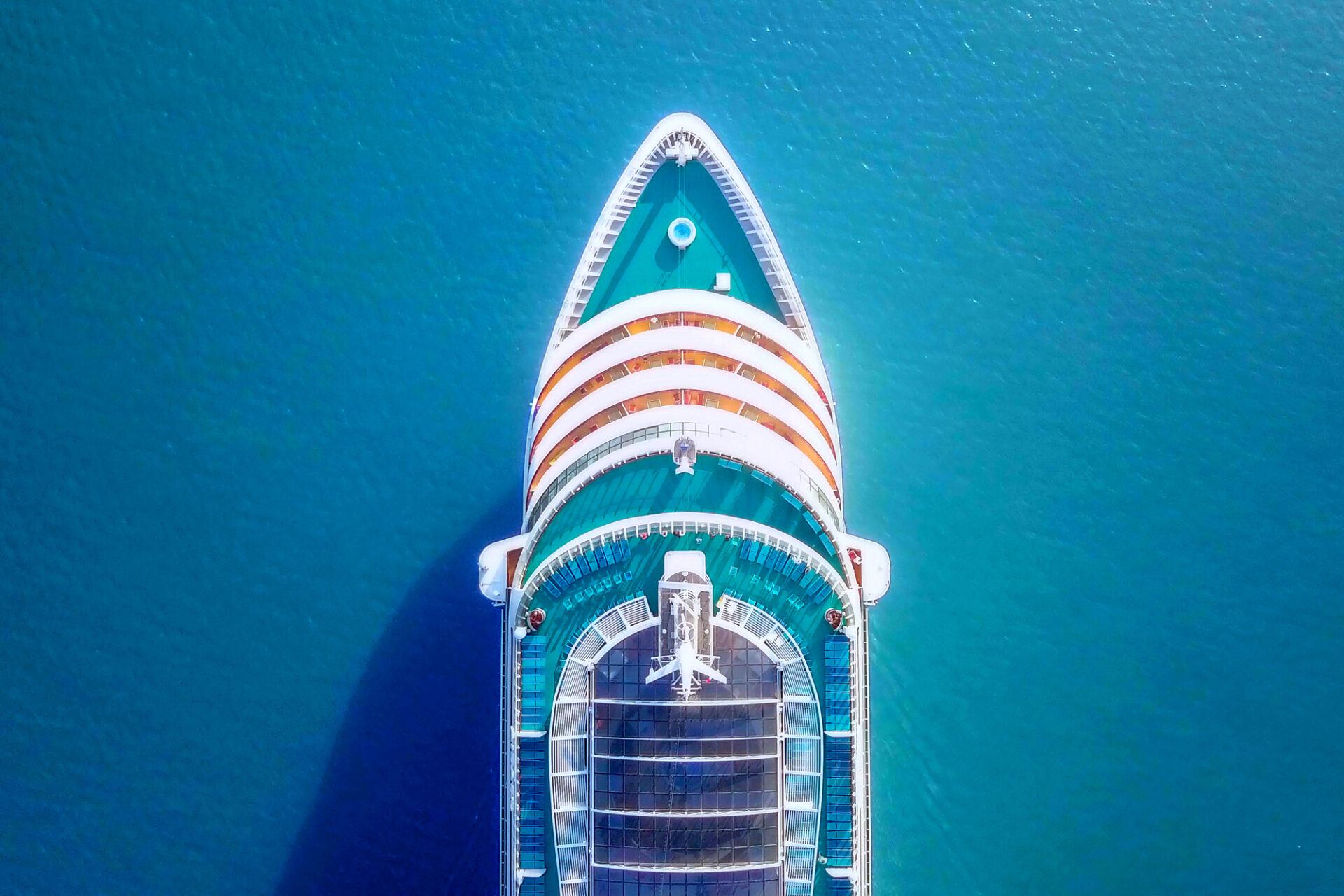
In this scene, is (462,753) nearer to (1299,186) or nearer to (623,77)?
(623,77)

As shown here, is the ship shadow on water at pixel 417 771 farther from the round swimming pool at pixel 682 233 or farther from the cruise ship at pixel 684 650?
the round swimming pool at pixel 682 233


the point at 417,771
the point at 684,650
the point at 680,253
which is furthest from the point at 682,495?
the point at 417,771

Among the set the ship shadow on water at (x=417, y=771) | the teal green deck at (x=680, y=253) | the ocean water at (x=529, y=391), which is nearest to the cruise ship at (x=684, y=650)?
the teal green deck at (x=680, y=253)

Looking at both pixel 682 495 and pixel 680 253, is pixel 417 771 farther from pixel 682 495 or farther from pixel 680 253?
pixel 680 253

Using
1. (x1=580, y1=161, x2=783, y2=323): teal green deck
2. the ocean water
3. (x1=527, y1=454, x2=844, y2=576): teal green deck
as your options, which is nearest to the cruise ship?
(x1=527, y1=454, x2=844, y2=576): teal green deck

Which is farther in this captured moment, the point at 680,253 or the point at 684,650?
the point at 680,253

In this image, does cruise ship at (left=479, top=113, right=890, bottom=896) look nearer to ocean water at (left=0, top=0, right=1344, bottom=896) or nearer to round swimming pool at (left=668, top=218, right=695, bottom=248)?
round swimming pool at (left=668, top=218, right=695, bottom=248)
